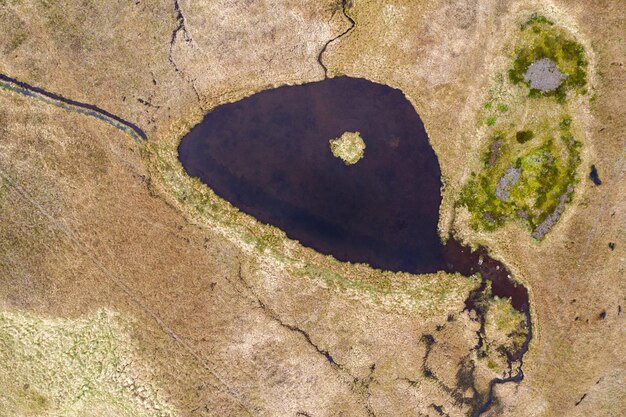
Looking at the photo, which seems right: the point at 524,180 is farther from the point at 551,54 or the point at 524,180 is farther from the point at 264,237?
the point at 264,237

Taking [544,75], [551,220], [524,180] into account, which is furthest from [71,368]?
[544,75]

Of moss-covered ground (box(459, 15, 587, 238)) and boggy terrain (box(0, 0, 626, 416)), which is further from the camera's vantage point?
boggy terrain (box(0, 0, 626, 416))

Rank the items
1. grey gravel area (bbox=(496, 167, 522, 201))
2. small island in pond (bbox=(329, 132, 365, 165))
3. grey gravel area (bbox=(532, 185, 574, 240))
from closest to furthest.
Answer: grey gravel area (bbox=(532, 185, 574, 240)), grey gravel area (bbox=(496, 167, 522, 201)), small island in pond (bbox=(329, 132, 365, 165))

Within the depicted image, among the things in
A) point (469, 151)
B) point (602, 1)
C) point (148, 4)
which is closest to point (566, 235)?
point (469, 151)

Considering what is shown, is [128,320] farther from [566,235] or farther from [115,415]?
[566,235]

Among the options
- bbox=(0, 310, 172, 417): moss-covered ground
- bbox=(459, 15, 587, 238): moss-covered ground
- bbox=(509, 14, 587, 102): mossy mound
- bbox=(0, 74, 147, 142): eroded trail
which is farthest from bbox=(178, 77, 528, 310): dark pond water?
bbox=(0, 310, 172, 417): moss-covered ground

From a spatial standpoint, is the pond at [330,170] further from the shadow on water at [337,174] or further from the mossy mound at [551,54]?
the mossy mound at [551,54]

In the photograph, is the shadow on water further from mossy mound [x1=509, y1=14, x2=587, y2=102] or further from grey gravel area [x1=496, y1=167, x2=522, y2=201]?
mossy mound [x1=509, y1=14, x2=587, y2=102]
